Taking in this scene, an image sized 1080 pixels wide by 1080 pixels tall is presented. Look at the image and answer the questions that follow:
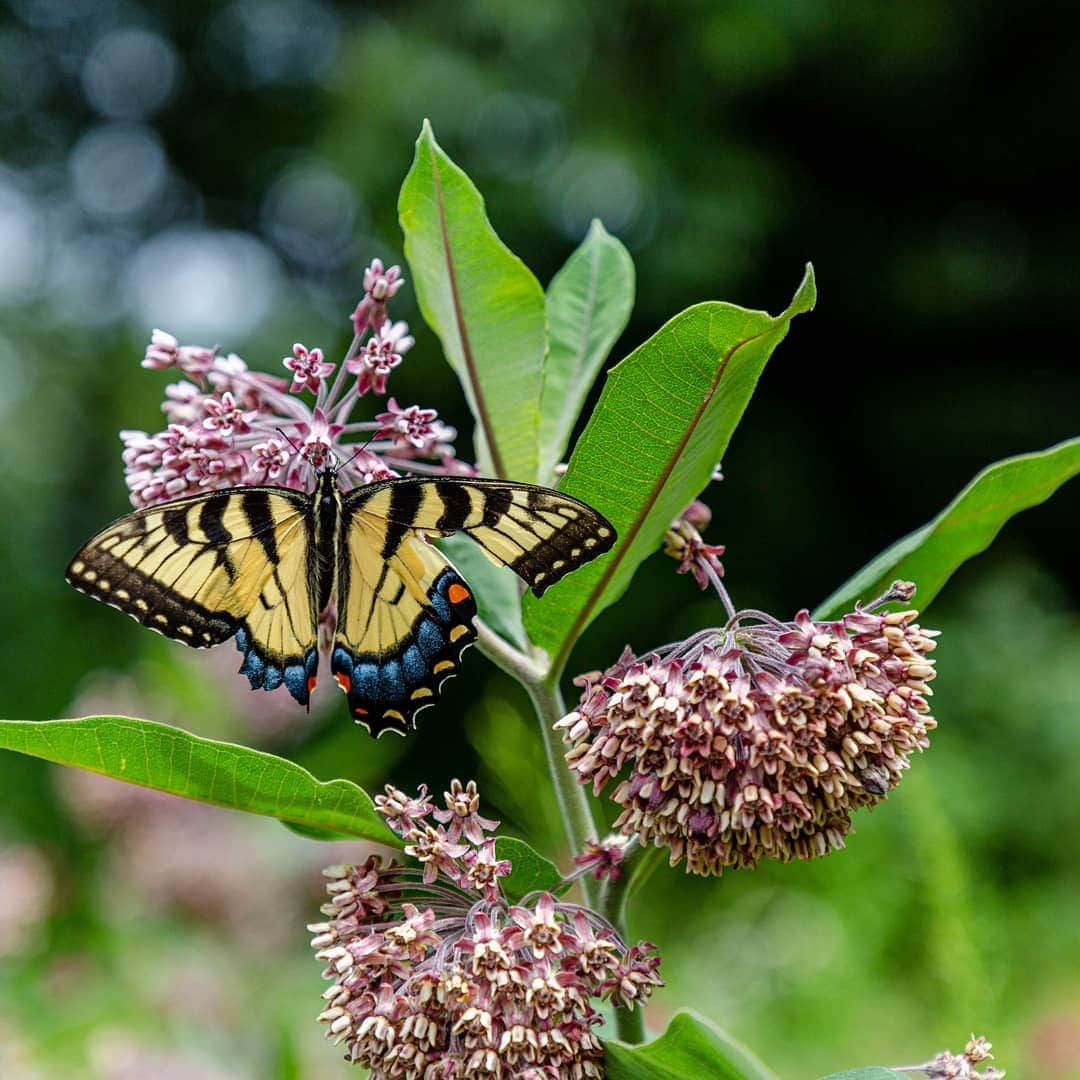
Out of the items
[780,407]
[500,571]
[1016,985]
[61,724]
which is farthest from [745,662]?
[780,407]

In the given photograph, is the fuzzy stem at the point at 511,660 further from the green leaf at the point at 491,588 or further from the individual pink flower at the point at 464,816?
the individual pink flower at the point at 464,816

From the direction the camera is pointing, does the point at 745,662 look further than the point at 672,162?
No

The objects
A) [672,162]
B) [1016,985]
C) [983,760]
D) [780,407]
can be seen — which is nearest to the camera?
[1016,985]

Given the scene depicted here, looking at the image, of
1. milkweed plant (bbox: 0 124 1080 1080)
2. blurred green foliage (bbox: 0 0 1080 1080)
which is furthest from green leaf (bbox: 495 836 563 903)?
blurred green foliage (bbox: 0 0 1080 1080)

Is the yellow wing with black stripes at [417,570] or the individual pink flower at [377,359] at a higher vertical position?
the individual pink flower at [377,359]

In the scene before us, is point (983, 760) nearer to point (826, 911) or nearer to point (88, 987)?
point (826, 911)

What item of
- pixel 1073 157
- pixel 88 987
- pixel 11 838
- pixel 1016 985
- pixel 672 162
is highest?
pixel 1073 157

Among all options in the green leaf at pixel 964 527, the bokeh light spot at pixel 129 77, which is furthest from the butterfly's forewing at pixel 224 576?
the bokeh light spot at pixel 129 77

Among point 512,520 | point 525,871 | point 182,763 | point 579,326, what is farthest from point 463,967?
point 579,326
